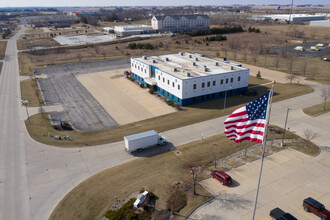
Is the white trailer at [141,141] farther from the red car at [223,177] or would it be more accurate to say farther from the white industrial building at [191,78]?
the white industrial building at [191,78]

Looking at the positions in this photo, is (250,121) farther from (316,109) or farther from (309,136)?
(316,109)

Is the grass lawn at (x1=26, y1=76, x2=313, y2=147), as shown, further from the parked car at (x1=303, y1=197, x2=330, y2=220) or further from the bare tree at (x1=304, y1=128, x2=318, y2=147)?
the parked car at (x1=303, y1=197, x2=330, y2=220)

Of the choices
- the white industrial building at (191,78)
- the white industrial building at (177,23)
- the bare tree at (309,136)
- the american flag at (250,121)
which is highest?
the white industrial building at (177,23)

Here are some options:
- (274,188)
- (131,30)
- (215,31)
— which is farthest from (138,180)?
(131,30)

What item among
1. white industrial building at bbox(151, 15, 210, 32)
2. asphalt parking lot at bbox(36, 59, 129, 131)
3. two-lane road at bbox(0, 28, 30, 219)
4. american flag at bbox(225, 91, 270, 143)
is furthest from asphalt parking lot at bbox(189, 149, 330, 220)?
white industrial building at bbox(151, 15, 210, 32)

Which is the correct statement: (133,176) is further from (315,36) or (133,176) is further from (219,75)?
(315,36)

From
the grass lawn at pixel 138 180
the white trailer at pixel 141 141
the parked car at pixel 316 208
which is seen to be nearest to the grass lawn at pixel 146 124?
the white trailer at pixel 141 141
